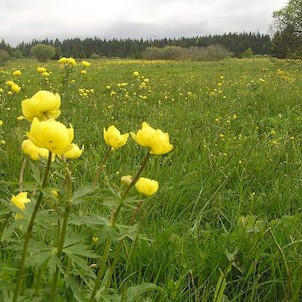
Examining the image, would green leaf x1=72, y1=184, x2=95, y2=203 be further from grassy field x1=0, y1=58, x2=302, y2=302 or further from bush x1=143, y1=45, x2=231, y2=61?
bush x1=143, y1=45, x2=231, y2=61

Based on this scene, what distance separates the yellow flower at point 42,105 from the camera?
876 mm

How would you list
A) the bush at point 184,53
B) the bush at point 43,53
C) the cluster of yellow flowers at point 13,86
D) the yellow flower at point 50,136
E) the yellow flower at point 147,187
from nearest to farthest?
1. the yellow flower at point 50,136
2. the yellow flower at point 147,187
3. the cluster of yellow flowers at point 13,86
4. the bush at point 184,53
5. the bush at point 43,53

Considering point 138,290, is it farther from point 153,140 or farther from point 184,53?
point 184,53

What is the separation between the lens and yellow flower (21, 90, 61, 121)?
0.88 m

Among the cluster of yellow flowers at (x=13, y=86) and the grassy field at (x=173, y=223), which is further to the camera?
the cluster of yellow flowers at (x=13, y=86)

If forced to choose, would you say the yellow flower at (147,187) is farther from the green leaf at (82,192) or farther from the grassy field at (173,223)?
the green leaf at (82,192)

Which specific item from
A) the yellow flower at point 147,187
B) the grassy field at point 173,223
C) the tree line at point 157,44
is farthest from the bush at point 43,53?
the yellow flower at point 147,187

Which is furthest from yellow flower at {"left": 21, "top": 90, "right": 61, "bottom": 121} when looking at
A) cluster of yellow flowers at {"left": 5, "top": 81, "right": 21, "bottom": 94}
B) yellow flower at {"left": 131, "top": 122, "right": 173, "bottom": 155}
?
cluster of yellow flowers at {"left": 5, "top": 81, "right": 21, "bottom": 94}

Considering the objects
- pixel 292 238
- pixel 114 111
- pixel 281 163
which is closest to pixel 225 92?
pixel 114 111

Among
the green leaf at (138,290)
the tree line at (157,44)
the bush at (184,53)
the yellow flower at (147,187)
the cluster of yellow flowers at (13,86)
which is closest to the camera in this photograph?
the yellow flower at (147,187)

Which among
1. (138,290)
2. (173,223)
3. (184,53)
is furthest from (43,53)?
(138,290)

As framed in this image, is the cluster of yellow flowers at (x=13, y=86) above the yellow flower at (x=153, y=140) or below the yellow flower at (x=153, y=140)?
below

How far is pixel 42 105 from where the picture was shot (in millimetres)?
876

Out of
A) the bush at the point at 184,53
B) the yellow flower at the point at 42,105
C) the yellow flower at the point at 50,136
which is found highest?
the yellow flower at the point at 42,105
